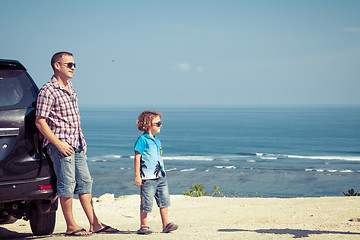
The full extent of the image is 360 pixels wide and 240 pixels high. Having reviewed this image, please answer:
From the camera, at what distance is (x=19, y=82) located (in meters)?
5.73

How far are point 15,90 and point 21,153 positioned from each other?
0.78 m

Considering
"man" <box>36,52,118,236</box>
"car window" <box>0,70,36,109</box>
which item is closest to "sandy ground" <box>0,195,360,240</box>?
"man" <box>36,52,118,236</box>

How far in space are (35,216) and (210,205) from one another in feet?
22.1

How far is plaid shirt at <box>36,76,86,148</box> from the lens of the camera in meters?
5.70

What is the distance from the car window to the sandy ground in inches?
69.9

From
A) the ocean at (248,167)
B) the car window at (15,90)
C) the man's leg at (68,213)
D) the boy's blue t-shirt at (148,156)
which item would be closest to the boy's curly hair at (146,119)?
the boy's blue t-shirt at (148,156)

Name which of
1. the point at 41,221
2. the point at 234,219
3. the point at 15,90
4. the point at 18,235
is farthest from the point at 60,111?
the point at 234,219

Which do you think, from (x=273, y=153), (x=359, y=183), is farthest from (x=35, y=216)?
(x=273, y=153)

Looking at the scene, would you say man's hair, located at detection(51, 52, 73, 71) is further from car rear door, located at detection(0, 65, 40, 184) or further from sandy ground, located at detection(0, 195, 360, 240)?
sandy ground, located at detection(0, 195, 360, 240)

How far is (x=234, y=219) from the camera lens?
1012cm

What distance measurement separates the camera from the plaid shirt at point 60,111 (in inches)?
225

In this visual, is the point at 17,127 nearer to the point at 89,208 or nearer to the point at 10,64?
the point at 10,64

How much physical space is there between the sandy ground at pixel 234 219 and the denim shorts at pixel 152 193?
394mm

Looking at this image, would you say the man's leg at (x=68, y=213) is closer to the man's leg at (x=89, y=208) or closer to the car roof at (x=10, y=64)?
the man's leg at (x=89, y=208)
